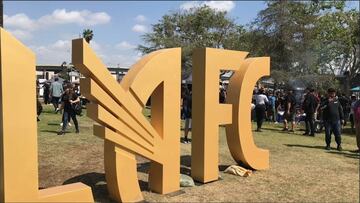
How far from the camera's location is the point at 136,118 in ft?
22.7

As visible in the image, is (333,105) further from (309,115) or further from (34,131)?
(34,131)

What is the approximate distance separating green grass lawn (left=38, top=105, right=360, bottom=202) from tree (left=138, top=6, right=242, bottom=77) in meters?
30.6

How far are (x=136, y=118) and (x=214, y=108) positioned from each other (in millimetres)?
1889

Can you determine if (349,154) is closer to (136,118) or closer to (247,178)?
(247,178)

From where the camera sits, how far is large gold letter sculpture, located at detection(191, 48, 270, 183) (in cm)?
814

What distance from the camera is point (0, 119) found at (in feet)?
17.5

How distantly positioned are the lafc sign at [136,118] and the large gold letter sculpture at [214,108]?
0.06 ft

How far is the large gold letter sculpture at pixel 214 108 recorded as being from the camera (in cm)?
814

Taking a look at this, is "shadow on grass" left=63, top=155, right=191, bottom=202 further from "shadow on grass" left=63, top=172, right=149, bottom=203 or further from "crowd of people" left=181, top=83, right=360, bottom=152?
"crowd of people" left=181, top=83, right=360, bottom=152

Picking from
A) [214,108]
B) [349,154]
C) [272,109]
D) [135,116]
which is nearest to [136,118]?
[135,116]

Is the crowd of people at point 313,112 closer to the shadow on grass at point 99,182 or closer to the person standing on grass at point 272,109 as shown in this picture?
the person standing on grass at point 272,109

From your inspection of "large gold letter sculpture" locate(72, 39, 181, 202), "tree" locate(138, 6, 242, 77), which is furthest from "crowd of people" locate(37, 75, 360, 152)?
"tree" locate(138, 6, 242, 77)

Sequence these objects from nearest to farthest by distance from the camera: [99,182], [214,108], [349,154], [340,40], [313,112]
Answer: [99,182]
[214,108]
[349,154]
[313,112]
[340,40]

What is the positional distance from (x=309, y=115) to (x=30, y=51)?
40.4 feet
